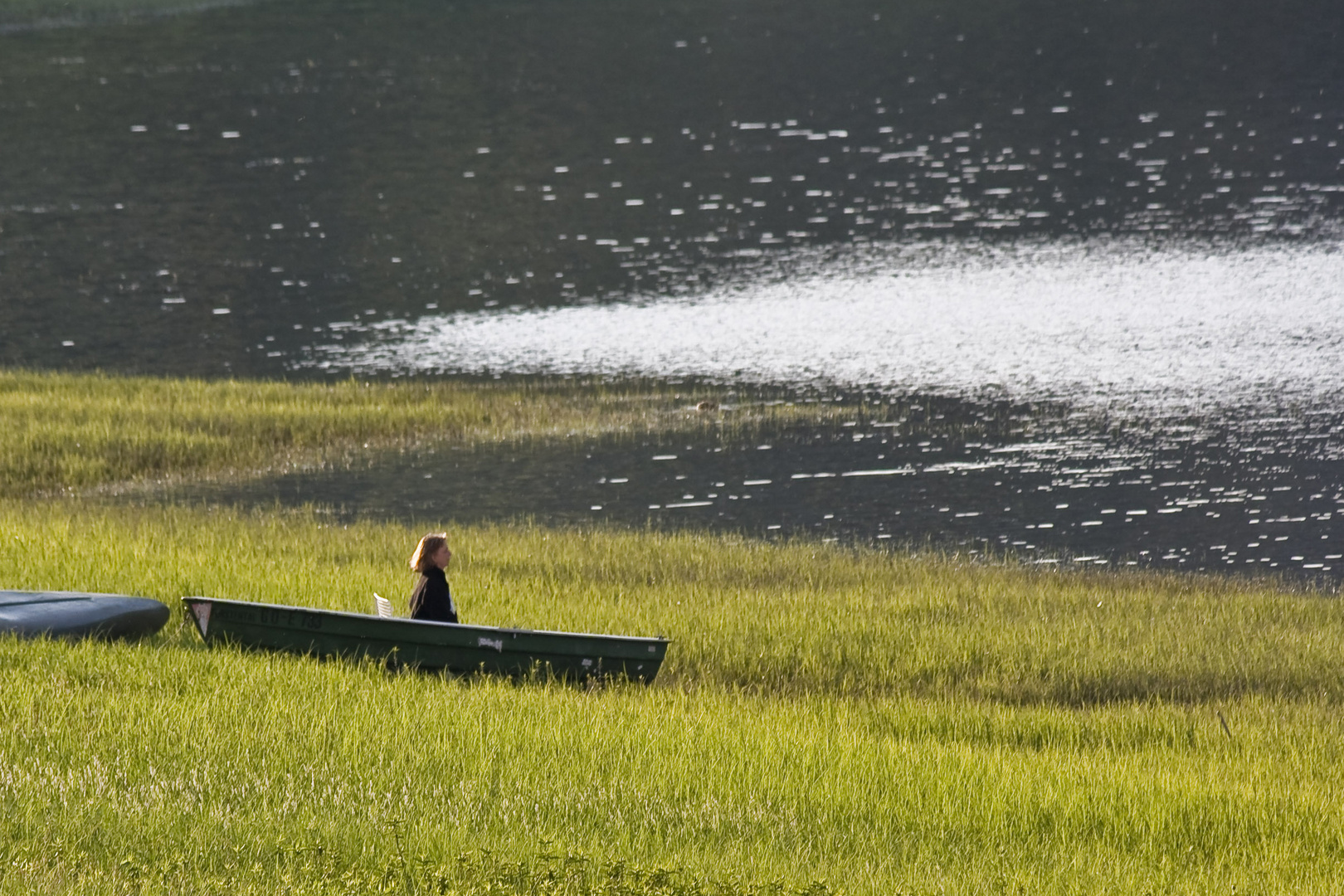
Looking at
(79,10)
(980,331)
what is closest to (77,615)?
(980,331)

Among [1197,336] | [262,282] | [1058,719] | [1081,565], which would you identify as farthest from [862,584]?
[262,282]

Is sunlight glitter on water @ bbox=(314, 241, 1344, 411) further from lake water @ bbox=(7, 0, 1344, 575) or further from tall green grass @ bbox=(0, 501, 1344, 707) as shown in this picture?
tall green grass @ bbox=(0, 501, 1344, 707)

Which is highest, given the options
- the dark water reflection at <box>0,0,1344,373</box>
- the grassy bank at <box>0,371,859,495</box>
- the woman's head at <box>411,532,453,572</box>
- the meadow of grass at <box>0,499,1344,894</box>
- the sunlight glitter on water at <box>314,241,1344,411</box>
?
the dark water reflection at <box>0,0,1344,373</box>

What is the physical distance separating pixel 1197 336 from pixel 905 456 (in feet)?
48.8

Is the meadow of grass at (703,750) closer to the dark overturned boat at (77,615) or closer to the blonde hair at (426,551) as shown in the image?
the dark overturned boat at (77,615)

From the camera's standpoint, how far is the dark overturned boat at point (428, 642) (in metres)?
14.1

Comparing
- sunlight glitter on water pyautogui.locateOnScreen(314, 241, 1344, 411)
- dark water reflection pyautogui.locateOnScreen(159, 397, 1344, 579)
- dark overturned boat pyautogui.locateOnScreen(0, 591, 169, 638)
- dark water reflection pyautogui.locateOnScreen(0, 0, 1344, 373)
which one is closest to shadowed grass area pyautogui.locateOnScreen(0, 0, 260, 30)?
dark water reflection pyautogui.locateOnScreen(0, 0, 1344, 373)

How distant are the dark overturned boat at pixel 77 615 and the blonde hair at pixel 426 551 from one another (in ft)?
8.43

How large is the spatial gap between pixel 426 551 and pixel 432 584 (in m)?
0.32

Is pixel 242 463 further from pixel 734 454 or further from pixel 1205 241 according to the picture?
pixel 1205 241

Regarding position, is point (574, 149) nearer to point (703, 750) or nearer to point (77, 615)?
point (77, 615)

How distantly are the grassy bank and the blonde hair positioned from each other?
605 inches

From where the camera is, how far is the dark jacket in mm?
14547

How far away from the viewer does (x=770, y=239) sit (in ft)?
202
